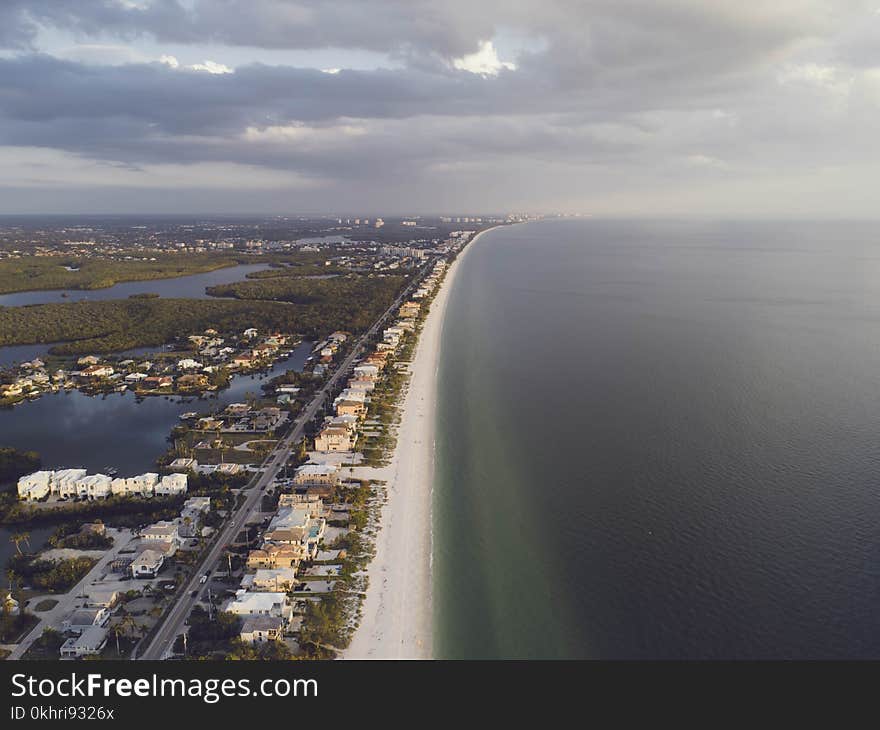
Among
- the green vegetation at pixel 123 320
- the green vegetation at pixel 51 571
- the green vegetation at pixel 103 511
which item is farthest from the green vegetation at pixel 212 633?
the green vegetation at pixel 123 320

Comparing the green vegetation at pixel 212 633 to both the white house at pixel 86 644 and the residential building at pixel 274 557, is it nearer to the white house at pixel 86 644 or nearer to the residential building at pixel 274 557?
the white house at pixel 86 644

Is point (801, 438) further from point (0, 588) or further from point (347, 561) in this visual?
point (0, 588)

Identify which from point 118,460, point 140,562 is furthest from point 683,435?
point 118,460

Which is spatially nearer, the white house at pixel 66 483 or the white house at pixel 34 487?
the white house at pixel 34 487

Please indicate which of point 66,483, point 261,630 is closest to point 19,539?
point 66,483

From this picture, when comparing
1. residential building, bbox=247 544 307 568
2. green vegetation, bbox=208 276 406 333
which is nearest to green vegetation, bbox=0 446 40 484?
residential building, bbox=247 544 307 568

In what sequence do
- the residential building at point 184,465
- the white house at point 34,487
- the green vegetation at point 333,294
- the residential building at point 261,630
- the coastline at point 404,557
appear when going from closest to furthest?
the residential building at point 261,630
the coastline at point 404,557
the white house at point 34,487
the residential building at point 184,465
the green vegetation at point 333,294
